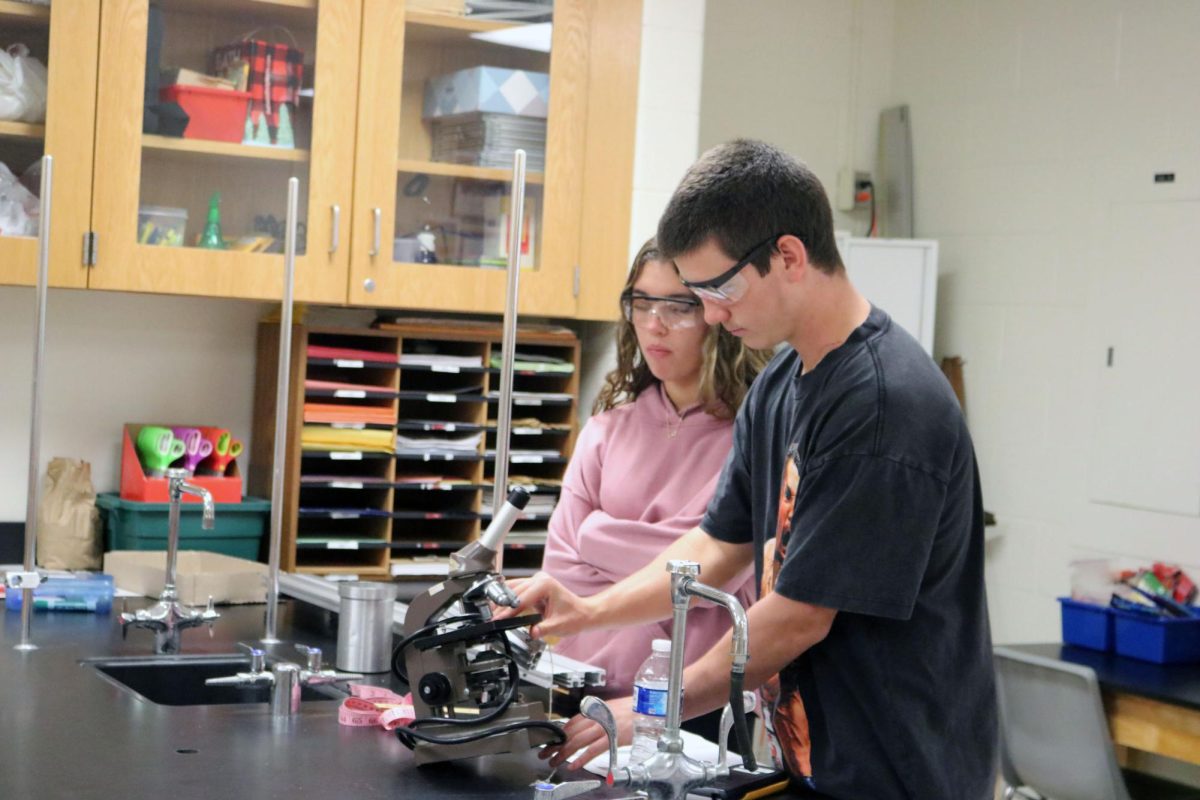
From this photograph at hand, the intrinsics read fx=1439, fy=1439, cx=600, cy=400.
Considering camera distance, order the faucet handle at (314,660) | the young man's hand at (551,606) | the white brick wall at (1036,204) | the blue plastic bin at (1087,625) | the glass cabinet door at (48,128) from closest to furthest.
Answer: the young man's hand at (551,606) < the faucet handle at (314,660) < the glass cabinet door at (48,128) < the blue plastic bin at (1087,625) < the white brick wall at (1036,204)

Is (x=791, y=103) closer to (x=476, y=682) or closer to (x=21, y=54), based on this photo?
(x=21, y=54)

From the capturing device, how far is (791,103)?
4680 millimetres

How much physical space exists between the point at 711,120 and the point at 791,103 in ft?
0.97

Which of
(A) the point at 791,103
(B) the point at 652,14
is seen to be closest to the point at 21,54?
(B) the point at 652,14

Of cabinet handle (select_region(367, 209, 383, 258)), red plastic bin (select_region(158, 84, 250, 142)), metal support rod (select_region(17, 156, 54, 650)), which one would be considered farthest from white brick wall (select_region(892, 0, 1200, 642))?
metal support rod (select_region(17, 156, 54, 650))

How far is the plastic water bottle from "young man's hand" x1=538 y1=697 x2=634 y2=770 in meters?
0.02

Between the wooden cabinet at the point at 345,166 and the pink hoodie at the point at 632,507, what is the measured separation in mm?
880

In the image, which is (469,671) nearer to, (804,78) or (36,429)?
(36,429)

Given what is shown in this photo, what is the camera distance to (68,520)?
120 inches

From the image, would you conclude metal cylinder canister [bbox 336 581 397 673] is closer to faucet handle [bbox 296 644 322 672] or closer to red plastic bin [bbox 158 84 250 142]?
faucet handle [bbox 296 644 322 672]

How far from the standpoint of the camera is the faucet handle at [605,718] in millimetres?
1522

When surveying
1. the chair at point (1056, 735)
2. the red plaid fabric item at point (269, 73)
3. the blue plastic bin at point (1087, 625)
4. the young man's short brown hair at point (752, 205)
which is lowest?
the chair at point (1056, 735)

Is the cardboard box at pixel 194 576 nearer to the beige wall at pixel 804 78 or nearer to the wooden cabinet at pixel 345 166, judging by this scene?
the wooden cabinet at pixel 345 166

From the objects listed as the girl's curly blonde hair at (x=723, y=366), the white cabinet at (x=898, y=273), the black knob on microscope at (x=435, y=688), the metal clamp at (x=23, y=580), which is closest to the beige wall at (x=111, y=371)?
the metal clamp at (x=23, y=580)
